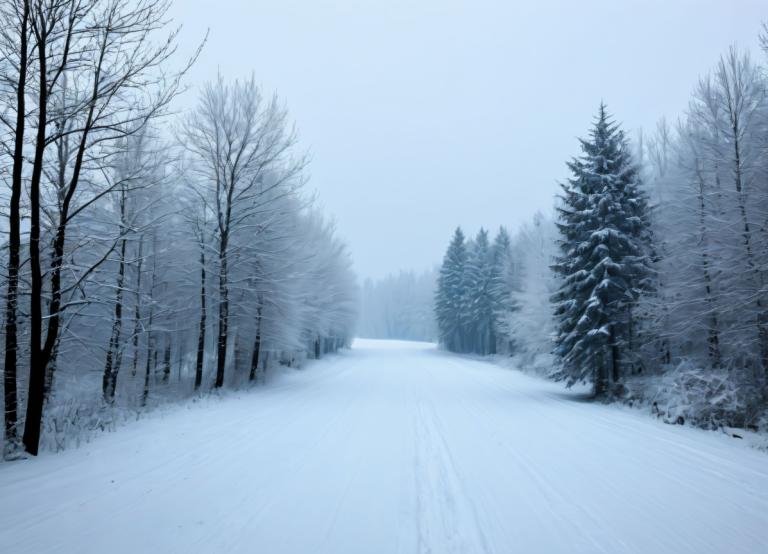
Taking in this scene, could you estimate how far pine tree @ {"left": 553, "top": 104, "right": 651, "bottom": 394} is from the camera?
1554 cm

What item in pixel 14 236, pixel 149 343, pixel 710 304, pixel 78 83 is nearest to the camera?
pixel 14 236

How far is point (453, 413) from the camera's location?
11.6 metres

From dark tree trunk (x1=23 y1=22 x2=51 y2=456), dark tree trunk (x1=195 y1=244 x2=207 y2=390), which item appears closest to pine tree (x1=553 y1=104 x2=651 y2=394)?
dark tree trunk (x1=195 y1=244 x2=207 y2=390)

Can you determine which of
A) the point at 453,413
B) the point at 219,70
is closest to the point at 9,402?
the point at 453,413

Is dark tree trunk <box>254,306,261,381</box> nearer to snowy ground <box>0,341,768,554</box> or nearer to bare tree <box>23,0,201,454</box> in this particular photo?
snowy ground <box>0,341,768,554</box>

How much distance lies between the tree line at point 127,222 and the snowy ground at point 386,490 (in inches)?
94.0

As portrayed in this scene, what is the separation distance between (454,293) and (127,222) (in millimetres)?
42502

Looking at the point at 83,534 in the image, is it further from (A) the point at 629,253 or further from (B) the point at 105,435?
(A) the point at 629,253

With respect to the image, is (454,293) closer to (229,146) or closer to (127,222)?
(229,146)

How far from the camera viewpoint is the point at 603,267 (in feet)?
51.2

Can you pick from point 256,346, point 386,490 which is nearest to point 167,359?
point 256,346

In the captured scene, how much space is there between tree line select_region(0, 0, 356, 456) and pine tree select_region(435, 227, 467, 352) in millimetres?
29797

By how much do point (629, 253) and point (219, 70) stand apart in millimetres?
17719

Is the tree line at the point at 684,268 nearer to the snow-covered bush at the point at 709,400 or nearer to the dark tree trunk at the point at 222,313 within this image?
the snow-covered bush at the point at 709,400
